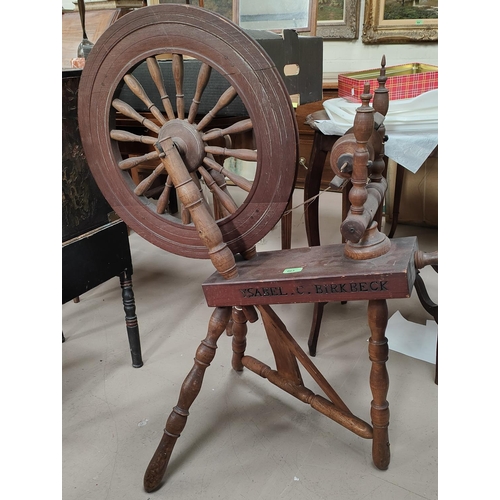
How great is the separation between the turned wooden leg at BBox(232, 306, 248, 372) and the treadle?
39 cm

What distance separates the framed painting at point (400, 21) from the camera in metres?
3.04

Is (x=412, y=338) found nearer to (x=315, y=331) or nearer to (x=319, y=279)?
(x=315, y=331)

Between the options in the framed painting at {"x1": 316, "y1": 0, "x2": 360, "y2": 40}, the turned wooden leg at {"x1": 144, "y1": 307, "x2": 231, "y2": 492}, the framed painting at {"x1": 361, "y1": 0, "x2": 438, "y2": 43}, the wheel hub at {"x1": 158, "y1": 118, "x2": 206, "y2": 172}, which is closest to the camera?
the wheel hub at {"x1": 158, "y1": 118, "x2": 206, "y2": 172}

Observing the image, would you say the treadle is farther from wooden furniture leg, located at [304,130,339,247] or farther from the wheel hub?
wooden furniture leg, located at [304,130,339,247]

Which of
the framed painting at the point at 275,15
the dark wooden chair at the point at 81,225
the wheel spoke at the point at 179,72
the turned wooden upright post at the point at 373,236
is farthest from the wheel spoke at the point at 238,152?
the framed painting at the point at 275,15

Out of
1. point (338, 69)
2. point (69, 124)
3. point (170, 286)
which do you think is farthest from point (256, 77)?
point (338, 69)

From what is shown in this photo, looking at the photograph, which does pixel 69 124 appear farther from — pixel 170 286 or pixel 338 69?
pixel 338 69

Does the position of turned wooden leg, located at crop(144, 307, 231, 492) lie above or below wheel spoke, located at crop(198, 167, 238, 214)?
below

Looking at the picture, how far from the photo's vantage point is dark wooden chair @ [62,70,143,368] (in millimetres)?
1492

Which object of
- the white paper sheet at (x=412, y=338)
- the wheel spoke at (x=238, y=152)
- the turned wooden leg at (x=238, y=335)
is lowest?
the white paper sheet at (x=412, y=338)

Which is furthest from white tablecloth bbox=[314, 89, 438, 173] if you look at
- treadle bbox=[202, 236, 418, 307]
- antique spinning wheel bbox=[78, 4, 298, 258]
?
antique spinning wheel bbox=[78, 4, 298, 258]

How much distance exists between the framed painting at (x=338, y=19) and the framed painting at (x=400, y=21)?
8 cm

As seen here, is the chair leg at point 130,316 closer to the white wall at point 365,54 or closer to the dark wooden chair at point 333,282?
the dark wooden chair at point 333,282

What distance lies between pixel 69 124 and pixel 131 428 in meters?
0.96
